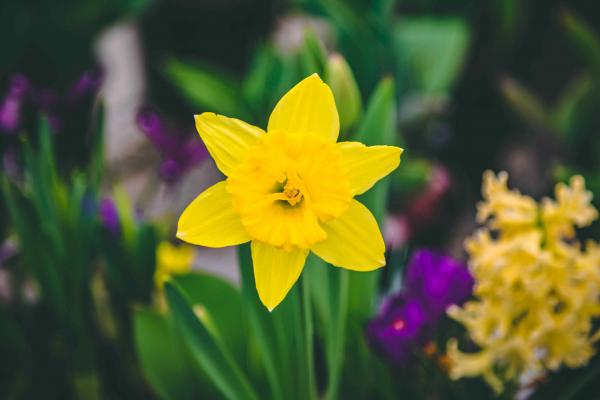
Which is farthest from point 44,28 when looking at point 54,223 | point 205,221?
point 205,221

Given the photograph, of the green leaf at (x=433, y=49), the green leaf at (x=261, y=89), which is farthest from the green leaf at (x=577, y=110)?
the green leaf at (x=261, y=89)

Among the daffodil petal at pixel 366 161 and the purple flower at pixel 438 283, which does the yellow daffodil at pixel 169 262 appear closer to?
the purple flower at pixel 438 283

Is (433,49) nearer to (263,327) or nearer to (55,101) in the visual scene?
(55,101)

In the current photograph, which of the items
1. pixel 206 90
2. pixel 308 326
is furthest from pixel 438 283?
pixel 206 90

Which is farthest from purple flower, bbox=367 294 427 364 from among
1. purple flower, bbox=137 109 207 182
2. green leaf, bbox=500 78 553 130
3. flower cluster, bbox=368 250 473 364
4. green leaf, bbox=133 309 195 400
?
green leaf, bbox=500 78 553 130

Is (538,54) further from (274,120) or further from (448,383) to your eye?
(274,120)

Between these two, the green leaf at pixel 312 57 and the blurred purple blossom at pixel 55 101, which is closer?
the green leaf at pixel 312 57
